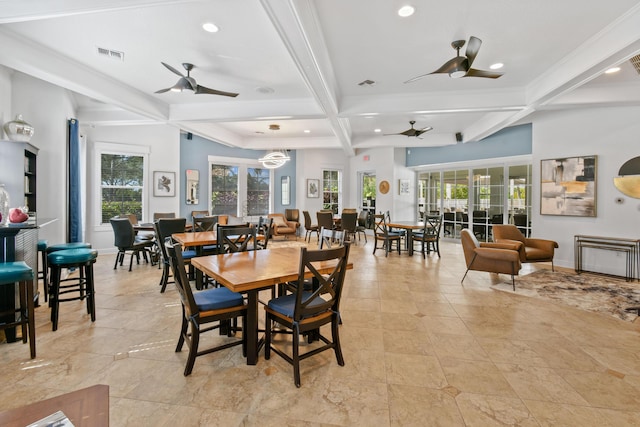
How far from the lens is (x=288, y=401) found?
6.23 ft

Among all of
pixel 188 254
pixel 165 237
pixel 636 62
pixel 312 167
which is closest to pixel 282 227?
pixel 312 167

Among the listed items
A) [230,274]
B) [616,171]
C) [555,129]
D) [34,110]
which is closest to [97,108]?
[34,110]

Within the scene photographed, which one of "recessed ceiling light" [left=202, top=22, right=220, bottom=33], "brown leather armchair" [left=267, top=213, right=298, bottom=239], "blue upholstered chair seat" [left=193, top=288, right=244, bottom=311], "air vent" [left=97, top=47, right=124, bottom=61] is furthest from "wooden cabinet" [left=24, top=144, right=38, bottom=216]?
"brown leather armchair" [left=267, top=213, right=298, bottom=239]

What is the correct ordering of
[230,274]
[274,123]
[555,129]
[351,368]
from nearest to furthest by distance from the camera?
[230,274] < [351,368] < [555,129] < [274,123]

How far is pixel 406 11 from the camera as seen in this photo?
3000 mm

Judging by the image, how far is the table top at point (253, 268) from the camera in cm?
197

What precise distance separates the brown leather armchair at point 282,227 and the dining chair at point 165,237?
4.23 m

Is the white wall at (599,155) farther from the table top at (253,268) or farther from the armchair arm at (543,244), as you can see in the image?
the table top at (253,268)

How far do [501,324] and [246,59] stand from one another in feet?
14.3

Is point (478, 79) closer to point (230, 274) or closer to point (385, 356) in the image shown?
point (385, 356)

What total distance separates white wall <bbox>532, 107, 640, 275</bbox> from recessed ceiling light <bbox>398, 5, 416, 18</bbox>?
15.2 ft

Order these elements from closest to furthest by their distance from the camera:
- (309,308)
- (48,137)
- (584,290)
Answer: (309,308) < (584,290) < (48,137)

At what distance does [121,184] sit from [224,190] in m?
2.72

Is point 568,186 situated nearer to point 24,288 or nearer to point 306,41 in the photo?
point 306,41
